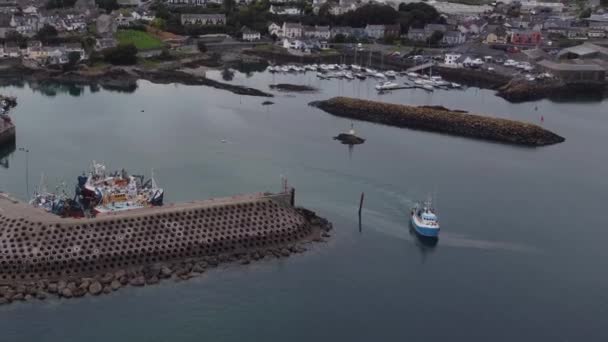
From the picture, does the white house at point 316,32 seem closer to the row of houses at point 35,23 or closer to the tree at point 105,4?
the row of houses at point 35,23

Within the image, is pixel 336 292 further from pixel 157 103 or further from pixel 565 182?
pixel 157 103

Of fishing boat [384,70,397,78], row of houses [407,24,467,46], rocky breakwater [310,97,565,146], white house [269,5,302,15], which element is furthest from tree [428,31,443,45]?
rocky breakwater [310,97,565,146]

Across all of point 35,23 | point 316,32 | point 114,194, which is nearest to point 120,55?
point 35,23

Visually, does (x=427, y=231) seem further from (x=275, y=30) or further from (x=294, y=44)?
(x=275, y=30)

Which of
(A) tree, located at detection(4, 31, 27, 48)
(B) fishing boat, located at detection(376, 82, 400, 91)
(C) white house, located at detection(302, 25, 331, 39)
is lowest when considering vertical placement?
(B) fishing boat, located at detection(376, 82, 400, 91)

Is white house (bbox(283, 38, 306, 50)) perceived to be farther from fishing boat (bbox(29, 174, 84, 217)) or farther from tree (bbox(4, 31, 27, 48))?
fishing boat (bbox(29, 174, 84, 217))
